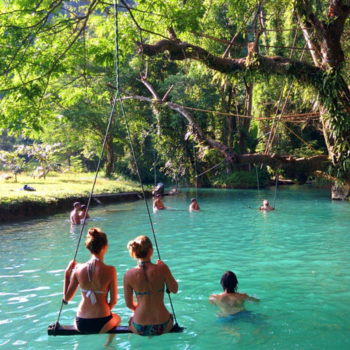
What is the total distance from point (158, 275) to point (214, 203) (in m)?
17.5

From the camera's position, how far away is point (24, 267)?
8430 mm

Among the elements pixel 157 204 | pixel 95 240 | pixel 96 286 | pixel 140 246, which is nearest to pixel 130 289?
pixel 96 286

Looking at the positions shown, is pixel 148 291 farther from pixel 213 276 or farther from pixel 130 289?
pixel 213 276

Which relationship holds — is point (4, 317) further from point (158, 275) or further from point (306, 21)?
point (306, 21)

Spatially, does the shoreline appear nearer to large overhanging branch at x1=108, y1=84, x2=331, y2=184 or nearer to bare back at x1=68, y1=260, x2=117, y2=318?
large overhanging branch at x1=108, y1=84, x2=331, y2=184

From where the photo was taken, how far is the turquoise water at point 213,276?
5.00 meters

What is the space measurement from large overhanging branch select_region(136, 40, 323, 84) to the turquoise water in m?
4.75

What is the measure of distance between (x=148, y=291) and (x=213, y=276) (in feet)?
11.6

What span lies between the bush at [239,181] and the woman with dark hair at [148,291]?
2851cm

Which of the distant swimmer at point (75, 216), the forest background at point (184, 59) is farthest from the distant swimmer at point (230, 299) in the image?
the distant swimmer at point (75, 216)

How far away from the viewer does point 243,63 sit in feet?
40.7

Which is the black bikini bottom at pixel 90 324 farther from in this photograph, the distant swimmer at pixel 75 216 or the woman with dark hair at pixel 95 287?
the distant swimmer at pixel 75 216

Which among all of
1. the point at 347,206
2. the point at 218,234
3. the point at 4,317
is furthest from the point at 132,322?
the point at 347,206

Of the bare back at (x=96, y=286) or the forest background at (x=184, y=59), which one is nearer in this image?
the bare back at (x=96, y=286)
